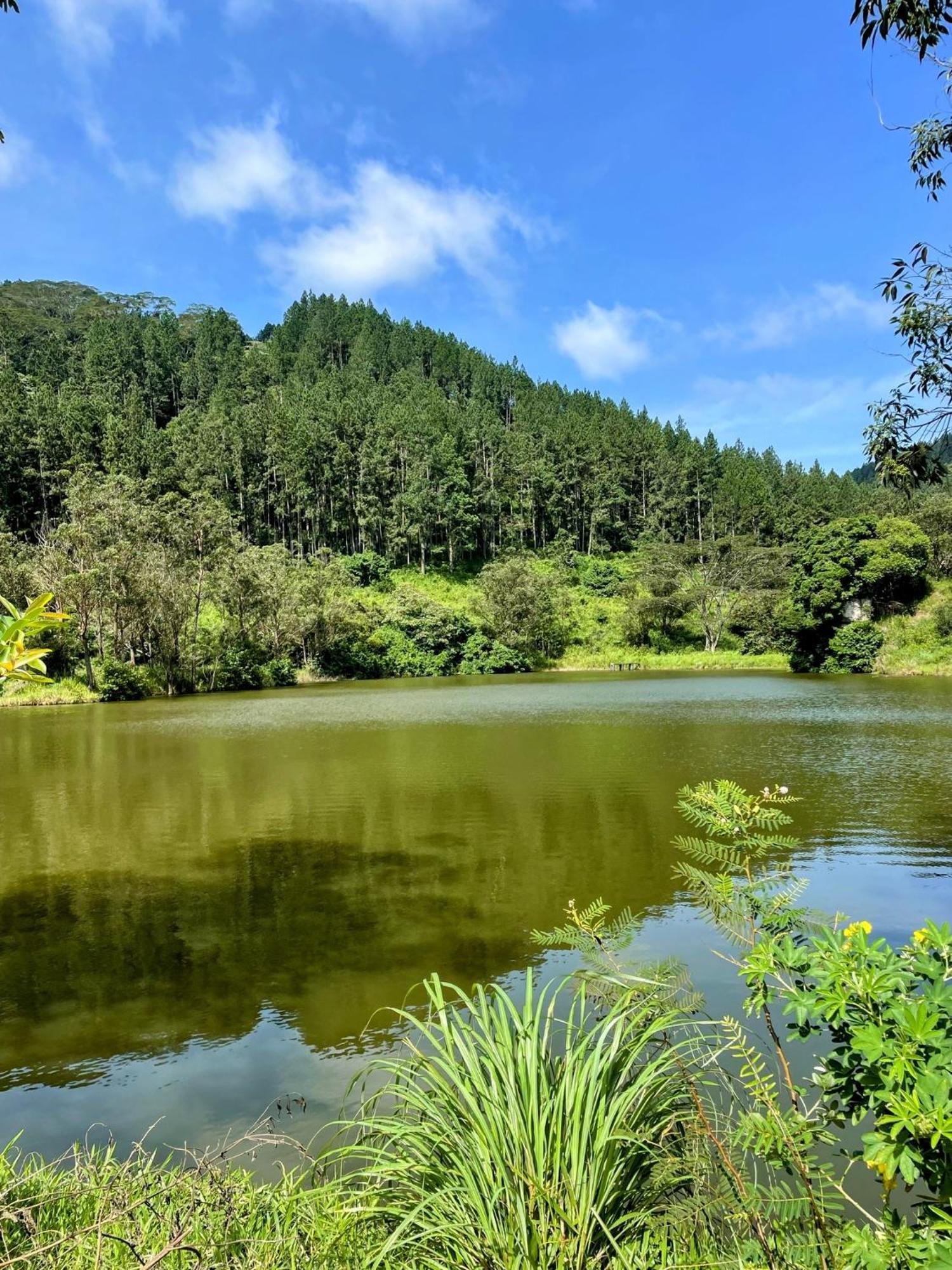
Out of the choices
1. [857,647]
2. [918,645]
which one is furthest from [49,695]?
[918,645]

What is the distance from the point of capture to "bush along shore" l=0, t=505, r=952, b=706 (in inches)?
1508

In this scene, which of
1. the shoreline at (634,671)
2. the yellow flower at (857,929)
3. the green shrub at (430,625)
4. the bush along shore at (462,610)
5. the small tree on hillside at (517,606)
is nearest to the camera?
the yellow flower at (857,929)

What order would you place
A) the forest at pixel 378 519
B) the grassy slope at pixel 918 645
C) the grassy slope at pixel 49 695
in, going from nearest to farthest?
the grassy slope at pixel 49 695 < the grassy slope at pixel 918 645 < the forest at pixel 378 519

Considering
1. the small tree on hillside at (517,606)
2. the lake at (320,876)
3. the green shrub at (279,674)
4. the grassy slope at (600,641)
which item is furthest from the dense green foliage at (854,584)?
the green shrub at (279,674)

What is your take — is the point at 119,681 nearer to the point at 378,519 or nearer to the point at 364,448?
the point at 378,519

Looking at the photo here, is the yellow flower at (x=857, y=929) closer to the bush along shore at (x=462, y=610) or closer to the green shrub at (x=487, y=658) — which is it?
the bush along shore at (x=462, y=610)

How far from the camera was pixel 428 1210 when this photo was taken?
8.58 ft

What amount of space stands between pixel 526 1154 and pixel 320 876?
7.21m

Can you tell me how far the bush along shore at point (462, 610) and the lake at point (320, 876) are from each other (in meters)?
18.5

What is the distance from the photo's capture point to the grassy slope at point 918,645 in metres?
41.2

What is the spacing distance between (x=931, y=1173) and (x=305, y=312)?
141 metres

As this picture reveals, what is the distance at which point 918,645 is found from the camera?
1711 inches

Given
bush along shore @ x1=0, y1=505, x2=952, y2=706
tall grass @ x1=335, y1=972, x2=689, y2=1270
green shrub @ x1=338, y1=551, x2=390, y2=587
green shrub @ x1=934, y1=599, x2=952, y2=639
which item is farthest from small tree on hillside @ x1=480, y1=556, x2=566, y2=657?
tall grass @ x1=335, y1=972, x2=689, y2=1270

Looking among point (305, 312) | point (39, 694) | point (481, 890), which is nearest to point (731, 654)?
point (39, 694)
